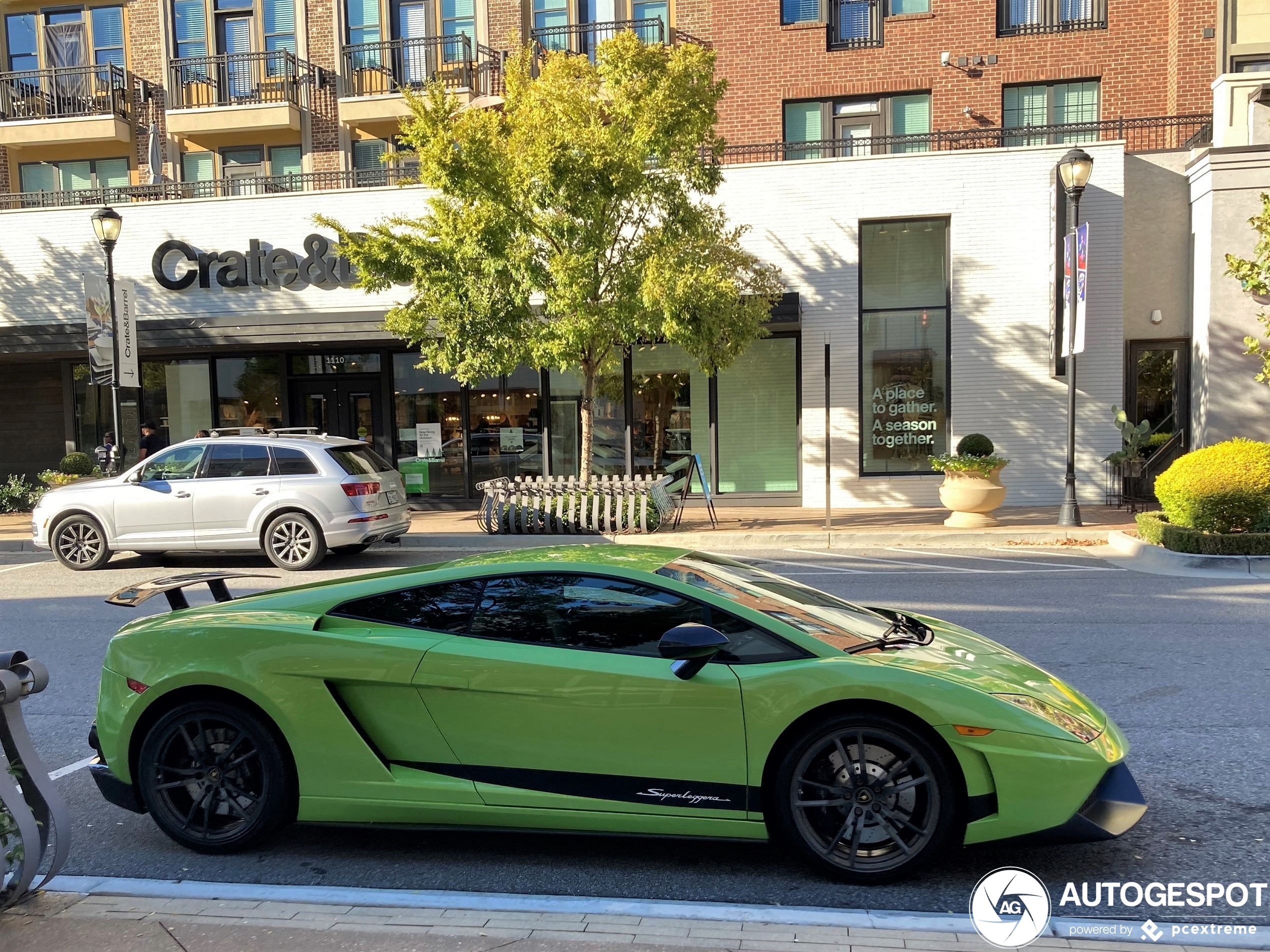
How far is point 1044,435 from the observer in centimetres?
1745

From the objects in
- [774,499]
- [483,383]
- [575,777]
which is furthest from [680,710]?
[483,383]

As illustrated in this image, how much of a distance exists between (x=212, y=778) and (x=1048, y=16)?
2022cm

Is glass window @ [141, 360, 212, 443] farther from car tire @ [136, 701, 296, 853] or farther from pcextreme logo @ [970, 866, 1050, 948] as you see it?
pcextreme logo @ [970, 866, 1050, 948]

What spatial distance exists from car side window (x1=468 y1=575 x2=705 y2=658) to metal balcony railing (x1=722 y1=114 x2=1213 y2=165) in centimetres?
1484

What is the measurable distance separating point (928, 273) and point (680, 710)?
51.2ft

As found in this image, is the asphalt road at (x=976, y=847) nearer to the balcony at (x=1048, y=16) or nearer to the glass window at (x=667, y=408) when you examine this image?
the glass window at (x=667, y=408)

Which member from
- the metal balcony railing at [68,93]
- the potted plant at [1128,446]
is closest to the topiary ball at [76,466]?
the metal balcony railing at [68,93]

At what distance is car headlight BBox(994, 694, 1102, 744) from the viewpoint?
3.75 meters

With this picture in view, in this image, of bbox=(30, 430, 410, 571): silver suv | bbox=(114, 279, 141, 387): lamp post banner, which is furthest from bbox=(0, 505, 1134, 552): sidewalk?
bbox=(114, 279, 141, 387): lamp post banner

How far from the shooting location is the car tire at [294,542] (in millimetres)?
12516

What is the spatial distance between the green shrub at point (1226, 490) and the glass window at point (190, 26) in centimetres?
2082

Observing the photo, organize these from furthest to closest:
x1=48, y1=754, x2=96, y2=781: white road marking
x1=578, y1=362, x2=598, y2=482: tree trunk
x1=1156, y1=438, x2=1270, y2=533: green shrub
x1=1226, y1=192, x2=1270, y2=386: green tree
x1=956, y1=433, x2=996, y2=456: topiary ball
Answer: x1=578, y1=362, x2=598, y2=482: tree trunk, x1=956, y1=433, x2=996, y2=456: topiary ball, x1=1226, y1=192, x2=1270, y2=386: green tree, x1=1156, y1=438, x2=1270, y2=533: green shrub, x1=48, y1=754, x2=96, y2=781: white road marking

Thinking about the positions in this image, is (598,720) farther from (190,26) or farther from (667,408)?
(190,26)

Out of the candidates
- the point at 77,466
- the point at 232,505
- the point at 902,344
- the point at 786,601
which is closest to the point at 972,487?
the point at 902,344
